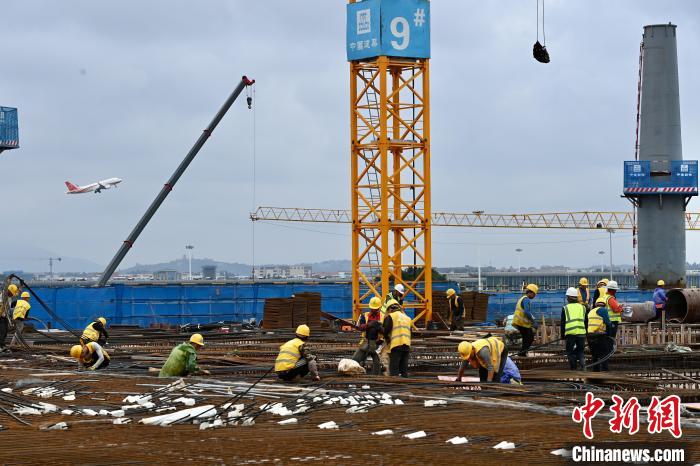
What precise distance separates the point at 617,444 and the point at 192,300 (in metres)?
36.0

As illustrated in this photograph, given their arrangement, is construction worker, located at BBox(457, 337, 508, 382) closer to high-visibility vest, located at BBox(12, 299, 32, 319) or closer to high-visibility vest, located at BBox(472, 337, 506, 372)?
high-visibility vest, located at BBox(472, 337, 506, 372)

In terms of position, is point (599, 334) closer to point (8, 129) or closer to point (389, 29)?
point (389, 29)

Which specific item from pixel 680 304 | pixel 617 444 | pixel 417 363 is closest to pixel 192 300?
pixel 680 304

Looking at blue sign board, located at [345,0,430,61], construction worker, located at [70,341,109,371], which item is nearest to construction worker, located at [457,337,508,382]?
construction worker, located at [70,341,109,371]

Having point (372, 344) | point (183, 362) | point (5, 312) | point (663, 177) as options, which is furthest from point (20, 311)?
point (663, 177)

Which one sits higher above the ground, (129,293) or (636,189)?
(636,189)

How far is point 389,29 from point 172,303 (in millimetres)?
14699

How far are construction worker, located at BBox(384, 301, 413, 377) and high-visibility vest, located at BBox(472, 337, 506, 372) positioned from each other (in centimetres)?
261

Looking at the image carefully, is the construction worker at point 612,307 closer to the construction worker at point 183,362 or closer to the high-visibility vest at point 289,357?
the high-visibility vest at point 289,357

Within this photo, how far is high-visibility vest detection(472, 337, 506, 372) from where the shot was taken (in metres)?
15.8

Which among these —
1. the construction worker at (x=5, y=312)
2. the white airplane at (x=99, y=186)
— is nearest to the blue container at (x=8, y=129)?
the white airplane at (x=99, y=186)

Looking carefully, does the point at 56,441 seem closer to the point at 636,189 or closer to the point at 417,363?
the point at 417,363

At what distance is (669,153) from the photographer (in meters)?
59.7

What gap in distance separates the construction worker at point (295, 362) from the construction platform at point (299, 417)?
1.02 feet
